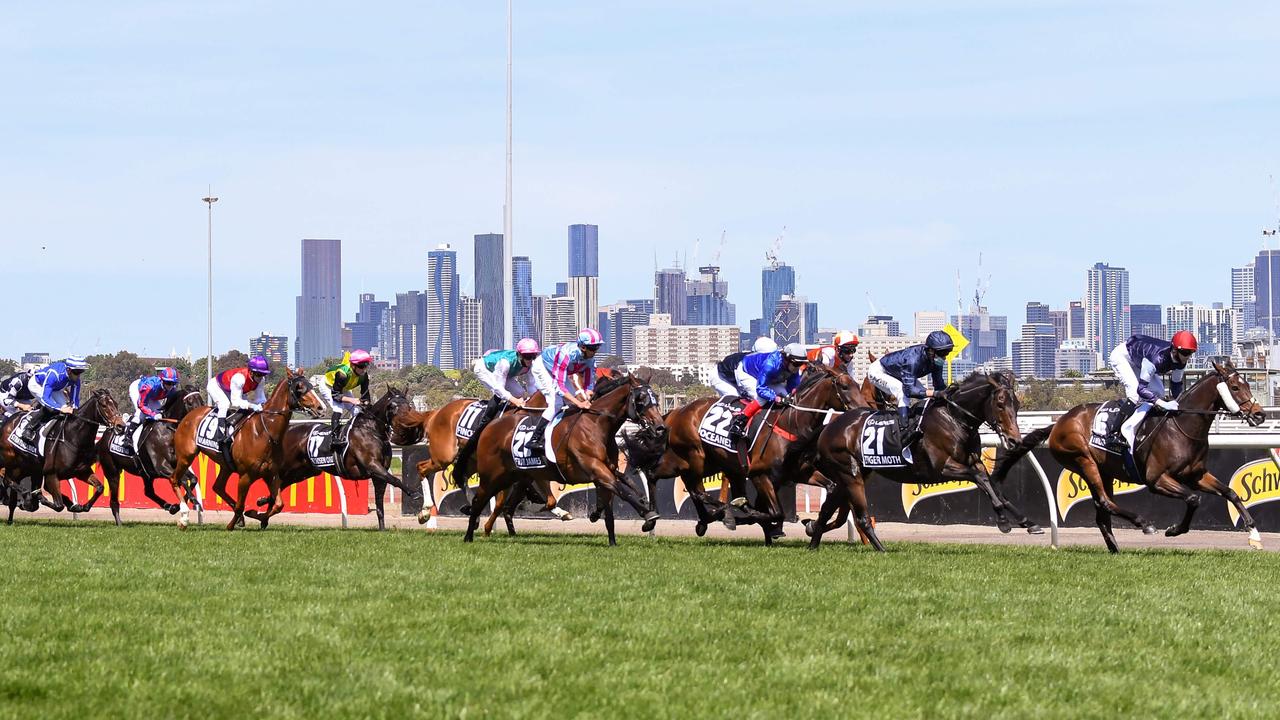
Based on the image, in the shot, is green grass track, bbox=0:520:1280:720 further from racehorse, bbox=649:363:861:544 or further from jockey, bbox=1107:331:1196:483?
racehorse, bbox=649:363:861:544

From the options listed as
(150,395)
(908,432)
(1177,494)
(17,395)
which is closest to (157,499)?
(150,395)

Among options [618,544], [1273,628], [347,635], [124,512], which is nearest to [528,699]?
[347,635]

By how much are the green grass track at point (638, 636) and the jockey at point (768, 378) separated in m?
2.63

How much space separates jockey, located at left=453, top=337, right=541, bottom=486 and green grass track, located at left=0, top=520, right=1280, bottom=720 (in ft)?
14.8

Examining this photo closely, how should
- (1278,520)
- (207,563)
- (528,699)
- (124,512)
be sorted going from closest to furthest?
(528,699), (207,563), (1278,520), (124,512)

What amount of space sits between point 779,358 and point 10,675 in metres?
10.1

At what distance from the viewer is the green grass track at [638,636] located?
24.8 ft

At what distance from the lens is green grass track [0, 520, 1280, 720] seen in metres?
7.55

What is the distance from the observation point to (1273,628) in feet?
32.2

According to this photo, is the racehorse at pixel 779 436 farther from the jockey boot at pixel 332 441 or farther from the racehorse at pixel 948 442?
the jockey boot at pixel 332 441

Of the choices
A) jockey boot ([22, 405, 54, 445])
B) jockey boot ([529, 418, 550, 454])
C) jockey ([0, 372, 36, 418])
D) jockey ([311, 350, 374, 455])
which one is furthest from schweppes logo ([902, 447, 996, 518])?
jockey ([0, 372, 36, 418])

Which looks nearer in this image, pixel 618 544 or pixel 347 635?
pixel 347 635

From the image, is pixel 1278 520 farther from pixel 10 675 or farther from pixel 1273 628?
pixel 10 675

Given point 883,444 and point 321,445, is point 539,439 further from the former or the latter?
point 321,445
